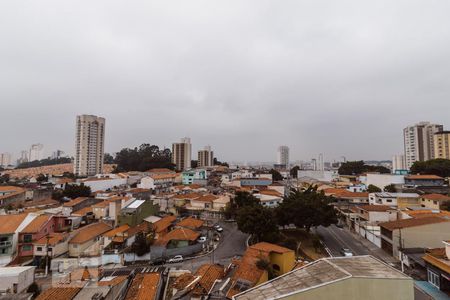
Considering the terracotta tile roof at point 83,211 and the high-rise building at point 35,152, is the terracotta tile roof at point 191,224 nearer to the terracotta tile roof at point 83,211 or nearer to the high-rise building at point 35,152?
the terracotta tile roof at point 83,211

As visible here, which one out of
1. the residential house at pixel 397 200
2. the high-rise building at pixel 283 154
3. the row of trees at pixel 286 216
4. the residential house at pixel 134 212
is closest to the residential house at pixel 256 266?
the row of trees at pixel 286 216

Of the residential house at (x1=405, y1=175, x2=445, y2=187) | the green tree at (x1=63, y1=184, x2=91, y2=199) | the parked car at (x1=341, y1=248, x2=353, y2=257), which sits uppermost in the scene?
the residential house at (x1=405, y1=175, x2=445, y2=187)

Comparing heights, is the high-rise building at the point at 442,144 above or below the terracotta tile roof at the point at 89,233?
above

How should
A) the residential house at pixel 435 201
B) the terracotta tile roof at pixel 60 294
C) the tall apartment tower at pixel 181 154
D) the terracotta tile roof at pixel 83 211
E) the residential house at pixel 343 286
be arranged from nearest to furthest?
1. the residential house at pixel 343 286
2. the terracotta tile roof at pixel 60 294
3. the terracotta tile roof at pixel 83 211
4. the residential house at pixel 435 201
5. the tall apartment tower at pixel 181 154

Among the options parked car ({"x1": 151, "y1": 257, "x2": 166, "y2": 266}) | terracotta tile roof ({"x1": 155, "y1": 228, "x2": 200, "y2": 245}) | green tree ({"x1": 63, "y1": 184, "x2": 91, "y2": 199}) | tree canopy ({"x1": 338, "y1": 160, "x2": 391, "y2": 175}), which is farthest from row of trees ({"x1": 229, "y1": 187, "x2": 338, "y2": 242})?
tree canopy ({"x1": 338, "y1": 160, "x2": 391, "y2": 175})

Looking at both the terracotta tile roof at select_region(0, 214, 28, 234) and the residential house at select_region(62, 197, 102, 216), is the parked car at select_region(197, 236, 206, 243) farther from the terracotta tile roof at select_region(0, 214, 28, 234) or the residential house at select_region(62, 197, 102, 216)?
the residential house at select_region(62, 197, 102, 216)

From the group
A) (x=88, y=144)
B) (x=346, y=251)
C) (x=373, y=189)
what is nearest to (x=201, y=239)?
(x=346, y=251)

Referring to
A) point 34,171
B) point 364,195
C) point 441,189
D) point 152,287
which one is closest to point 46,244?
point 152,287
